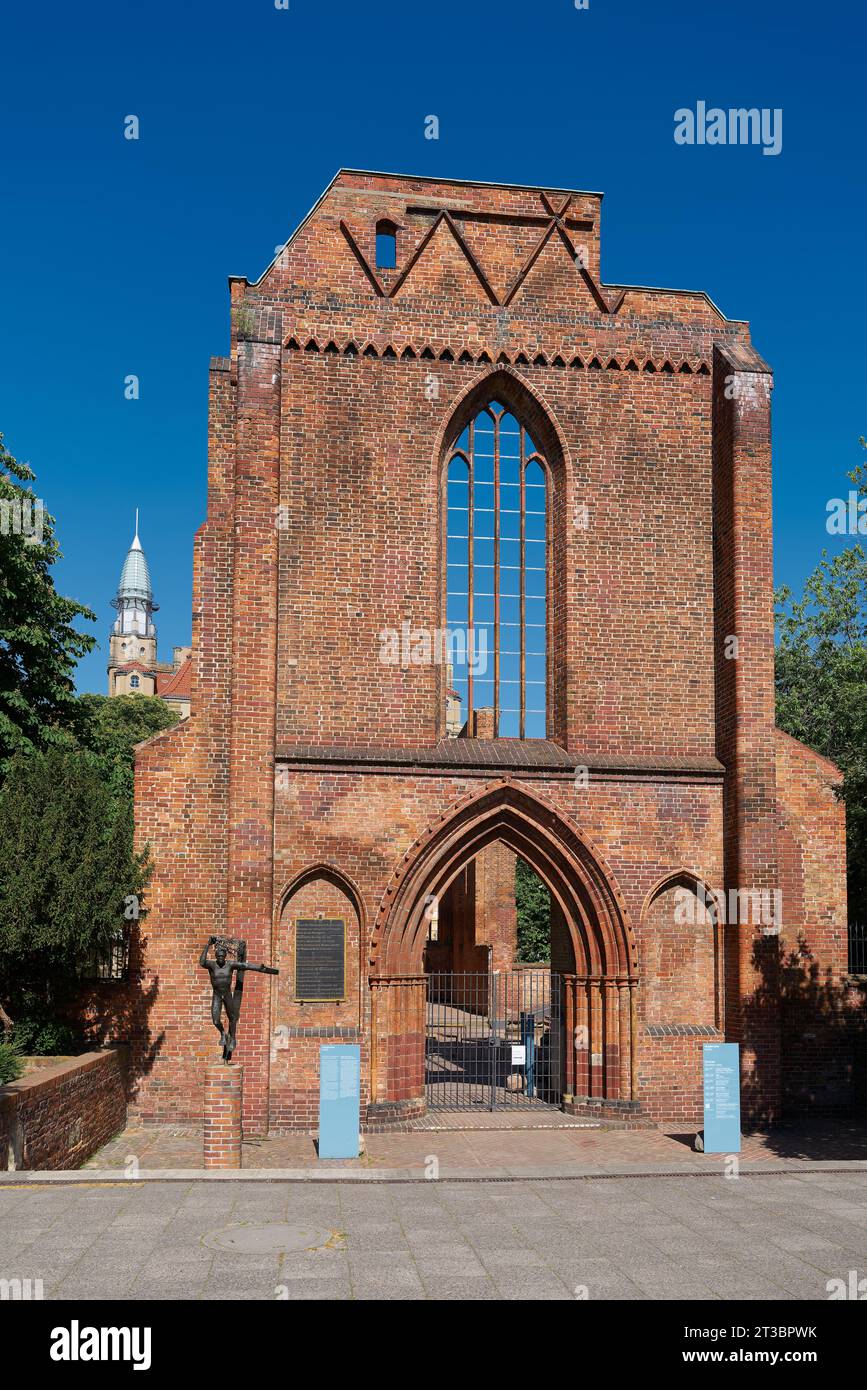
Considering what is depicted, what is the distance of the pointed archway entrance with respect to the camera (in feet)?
50.8

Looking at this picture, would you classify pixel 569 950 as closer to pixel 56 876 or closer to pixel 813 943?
pixel 813 943

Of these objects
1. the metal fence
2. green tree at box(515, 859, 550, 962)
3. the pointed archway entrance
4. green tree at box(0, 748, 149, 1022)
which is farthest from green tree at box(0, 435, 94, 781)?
green tree at box(515, 859, 550, 962)

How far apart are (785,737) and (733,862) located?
6.55ft

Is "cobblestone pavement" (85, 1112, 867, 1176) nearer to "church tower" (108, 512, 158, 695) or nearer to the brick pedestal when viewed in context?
the brick pedestal

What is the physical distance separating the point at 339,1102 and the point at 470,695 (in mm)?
5969

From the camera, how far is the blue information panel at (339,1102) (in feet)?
42.5

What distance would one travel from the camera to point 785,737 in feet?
55.3

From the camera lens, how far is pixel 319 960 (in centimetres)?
1544

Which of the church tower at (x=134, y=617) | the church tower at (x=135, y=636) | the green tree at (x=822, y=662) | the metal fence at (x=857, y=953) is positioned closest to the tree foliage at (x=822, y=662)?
the green tree at (x=822, y=662)

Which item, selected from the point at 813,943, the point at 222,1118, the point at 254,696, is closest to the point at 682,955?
the point at 813,943

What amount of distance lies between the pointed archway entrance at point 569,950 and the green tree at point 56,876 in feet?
11.0

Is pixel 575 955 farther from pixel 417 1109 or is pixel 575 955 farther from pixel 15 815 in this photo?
pixel 15 815

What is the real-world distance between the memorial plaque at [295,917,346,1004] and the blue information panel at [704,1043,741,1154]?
15.3 feet

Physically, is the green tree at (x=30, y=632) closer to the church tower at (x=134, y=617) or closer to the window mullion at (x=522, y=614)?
the window mullion at (x=522, y=614)
